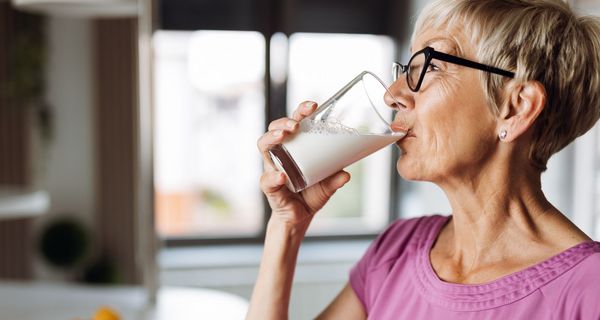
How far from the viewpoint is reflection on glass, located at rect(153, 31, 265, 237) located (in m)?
4.47

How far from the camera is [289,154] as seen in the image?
114 centimetres

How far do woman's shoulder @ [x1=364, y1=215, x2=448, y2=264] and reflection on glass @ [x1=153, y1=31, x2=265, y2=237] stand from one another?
10.4 ft

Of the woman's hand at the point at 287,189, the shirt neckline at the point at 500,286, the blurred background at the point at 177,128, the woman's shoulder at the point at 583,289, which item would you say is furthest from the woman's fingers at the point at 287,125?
the blurred background at the point at 177,128

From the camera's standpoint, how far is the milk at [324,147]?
1.08 metres

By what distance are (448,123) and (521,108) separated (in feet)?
0.39

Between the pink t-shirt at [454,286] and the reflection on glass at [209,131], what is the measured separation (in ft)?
10.5

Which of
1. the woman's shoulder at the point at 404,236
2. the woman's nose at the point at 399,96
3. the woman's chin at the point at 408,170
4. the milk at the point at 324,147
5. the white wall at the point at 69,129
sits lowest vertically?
the white wall at the point at 69,129

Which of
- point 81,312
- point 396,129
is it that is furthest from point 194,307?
point 396,129

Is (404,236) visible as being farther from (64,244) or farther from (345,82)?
(64,244)

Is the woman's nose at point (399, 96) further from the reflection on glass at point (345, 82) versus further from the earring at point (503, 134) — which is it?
the reflection on glass at point (345, 82)

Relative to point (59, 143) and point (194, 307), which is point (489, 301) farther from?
point (59, 143)

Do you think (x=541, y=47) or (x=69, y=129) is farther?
(x=69, y=129)

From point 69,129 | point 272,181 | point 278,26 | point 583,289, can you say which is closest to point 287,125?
point 272,181

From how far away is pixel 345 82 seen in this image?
15.4 ft
